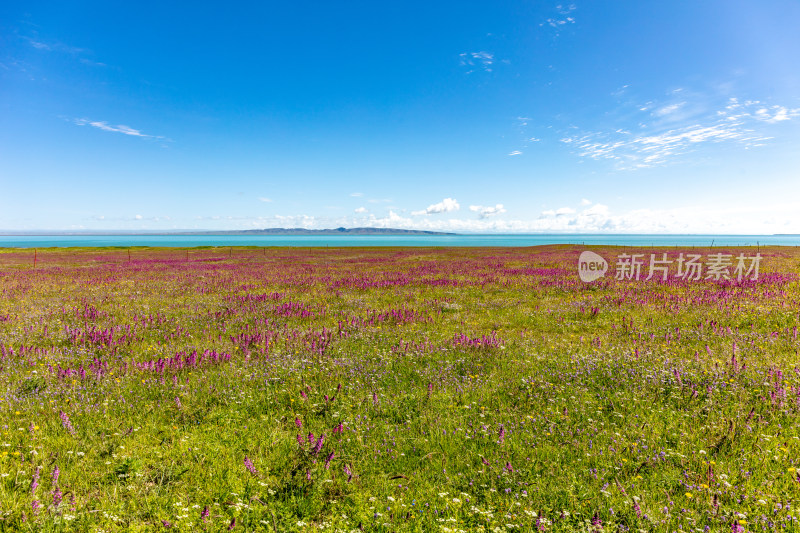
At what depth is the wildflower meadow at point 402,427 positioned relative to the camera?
3.73 metres

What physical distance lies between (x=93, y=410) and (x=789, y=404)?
37.4 ft

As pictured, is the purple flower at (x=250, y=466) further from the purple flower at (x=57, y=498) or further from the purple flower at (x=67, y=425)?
the purple flower at (x=67, y=425)

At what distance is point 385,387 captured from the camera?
680cm

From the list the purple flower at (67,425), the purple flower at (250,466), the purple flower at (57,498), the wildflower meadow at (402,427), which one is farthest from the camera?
the purple flower at (67,425)

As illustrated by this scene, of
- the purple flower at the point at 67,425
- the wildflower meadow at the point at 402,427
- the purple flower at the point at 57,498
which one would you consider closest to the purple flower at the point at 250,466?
the wildflower meadow at the point at 402,427

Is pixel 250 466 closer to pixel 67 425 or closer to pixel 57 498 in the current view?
pixel 57 498

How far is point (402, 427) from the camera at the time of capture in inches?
214

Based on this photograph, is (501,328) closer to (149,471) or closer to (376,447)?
(376,447)

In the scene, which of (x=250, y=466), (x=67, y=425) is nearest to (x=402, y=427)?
(x=250, y=466)

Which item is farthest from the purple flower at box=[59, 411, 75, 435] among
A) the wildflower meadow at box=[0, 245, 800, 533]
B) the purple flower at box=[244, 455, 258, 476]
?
the purple flower at box=[244, 455, 258, 476]

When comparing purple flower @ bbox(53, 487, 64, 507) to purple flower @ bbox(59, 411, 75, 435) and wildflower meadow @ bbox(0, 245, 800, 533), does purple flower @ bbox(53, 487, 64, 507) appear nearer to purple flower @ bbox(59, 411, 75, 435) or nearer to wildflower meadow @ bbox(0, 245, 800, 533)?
wildflower meadow @ bbox(0, 245, 800, 533)

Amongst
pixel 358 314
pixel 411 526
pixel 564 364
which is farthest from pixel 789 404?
pixel 358 314

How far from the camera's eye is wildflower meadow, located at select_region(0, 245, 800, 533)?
12.3 feet

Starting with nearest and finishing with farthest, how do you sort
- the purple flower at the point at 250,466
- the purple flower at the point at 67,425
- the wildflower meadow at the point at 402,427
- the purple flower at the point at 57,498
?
the purple flower at the point at 57,498 → the wildflower meadow at the point at 402,427 → the purple flower at the point at 250,466 → the purple flower at the point at 67,425
